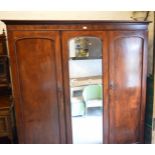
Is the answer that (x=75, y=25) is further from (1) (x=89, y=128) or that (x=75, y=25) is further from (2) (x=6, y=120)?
(2) (x=6, y=120)

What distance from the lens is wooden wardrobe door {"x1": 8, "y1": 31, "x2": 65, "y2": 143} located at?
170cm

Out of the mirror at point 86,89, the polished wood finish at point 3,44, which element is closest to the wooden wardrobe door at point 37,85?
the mirror at point 86,89

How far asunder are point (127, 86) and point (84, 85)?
1.60ft

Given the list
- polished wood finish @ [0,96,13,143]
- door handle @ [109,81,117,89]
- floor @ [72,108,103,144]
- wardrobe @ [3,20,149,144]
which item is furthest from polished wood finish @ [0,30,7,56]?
door handle @ [109,81,117,89]

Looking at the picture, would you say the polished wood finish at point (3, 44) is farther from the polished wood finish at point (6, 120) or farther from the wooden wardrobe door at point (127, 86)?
the wooden wardrobe door at point (127, 86)

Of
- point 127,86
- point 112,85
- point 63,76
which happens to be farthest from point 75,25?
point 127,86

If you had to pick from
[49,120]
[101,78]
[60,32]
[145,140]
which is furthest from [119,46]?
[145,140]

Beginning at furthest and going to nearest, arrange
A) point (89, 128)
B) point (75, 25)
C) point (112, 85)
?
point (89, 128), point (112, 85), point (75, 25)

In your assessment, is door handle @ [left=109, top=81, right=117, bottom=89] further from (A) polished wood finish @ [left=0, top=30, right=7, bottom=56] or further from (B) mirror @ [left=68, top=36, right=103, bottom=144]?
(A) polished wood finish @ [left=0, top=30, right=7, bottom=56]

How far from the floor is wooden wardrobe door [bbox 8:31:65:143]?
0.17m

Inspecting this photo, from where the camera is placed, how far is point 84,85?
1.96 metres

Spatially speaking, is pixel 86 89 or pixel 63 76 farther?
pixel 86 89

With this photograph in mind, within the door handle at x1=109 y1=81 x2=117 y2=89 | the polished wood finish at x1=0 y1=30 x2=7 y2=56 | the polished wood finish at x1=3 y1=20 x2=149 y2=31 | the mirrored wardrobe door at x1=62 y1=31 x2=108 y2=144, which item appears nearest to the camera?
the polished wood finish at x1=3 y1=20 x2=149 y2=31
